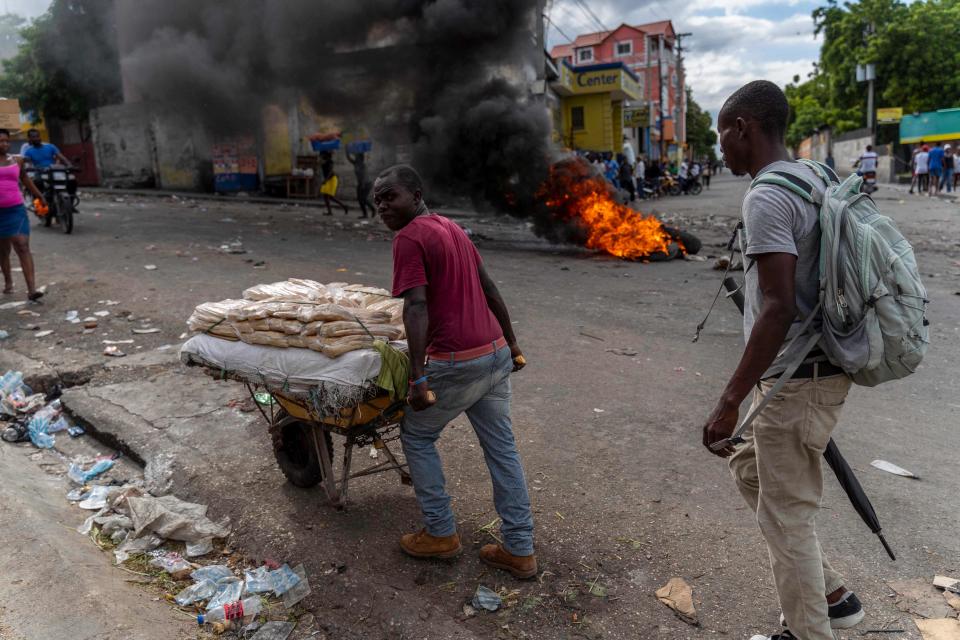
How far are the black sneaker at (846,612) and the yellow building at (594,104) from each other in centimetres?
2573

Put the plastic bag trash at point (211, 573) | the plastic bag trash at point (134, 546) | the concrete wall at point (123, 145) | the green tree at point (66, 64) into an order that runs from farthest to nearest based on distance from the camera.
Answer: the concrete wall at point (123, 145) < the green tree at point (66, 64) < the plastic bag trash at point (134, 546) < the plastic bag trash at point (211, 573)

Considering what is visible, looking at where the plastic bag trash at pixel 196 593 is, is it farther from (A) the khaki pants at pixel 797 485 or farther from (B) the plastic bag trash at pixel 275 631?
(A) the khaki pants at pixel 797 485

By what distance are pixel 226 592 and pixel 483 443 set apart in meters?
1.11

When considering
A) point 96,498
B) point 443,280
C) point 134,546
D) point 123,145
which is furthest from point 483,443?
point 123,145

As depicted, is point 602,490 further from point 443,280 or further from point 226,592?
point 226,592

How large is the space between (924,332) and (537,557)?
1.59 metres

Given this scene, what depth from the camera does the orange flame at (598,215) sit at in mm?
9758

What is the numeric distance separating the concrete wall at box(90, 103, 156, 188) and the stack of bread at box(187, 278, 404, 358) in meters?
20.0

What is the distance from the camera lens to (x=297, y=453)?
3.16 metres

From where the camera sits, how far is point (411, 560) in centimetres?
266

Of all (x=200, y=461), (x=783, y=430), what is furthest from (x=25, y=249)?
(x=783, y=430)

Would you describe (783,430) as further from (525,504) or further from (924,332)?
(525,504)

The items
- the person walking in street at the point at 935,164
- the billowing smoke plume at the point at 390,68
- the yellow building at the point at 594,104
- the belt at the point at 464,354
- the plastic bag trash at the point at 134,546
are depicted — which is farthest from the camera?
the yellow building at the point at 594,104

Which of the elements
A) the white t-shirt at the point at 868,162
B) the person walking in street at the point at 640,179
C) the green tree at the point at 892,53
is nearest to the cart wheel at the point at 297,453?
the person walking in street at the point at 640,179
